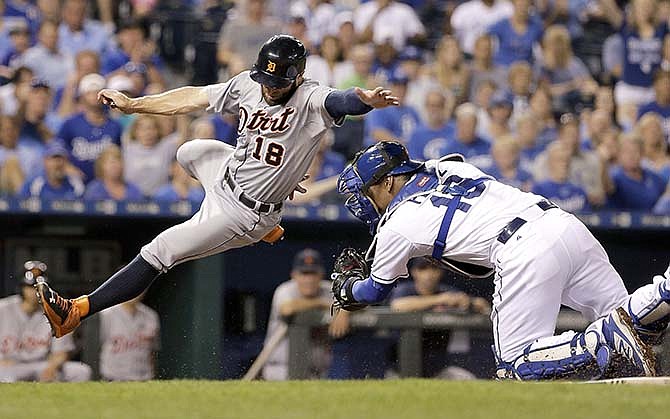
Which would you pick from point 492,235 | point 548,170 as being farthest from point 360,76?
point 492,235

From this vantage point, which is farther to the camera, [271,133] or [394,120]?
[394,120]

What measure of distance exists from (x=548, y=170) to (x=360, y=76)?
6.64ft

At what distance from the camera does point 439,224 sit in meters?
6.09

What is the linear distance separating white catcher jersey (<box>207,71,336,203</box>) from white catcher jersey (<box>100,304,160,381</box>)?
8.56 feet

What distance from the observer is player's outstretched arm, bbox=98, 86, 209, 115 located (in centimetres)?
679

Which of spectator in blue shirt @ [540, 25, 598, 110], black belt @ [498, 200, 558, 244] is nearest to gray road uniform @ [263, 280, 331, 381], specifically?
black belt @ [498, 200, 558, 244]

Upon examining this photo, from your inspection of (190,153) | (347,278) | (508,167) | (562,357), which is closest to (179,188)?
(190,153)

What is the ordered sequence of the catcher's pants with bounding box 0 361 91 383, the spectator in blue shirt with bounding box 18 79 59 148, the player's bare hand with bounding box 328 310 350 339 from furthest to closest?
the spectator in blue shirt with bounding box 18 79 59 148, the player's bare hand with bounding box 328 310 350 339, the catcher's pants with bounding box 0 361 91 383

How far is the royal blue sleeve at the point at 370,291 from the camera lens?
6.19m

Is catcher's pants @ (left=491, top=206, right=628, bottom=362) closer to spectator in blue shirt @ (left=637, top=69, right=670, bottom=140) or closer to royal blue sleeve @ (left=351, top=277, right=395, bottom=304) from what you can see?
royal blue sleeve @ (left=351, top=277, right=395, bottom=304)

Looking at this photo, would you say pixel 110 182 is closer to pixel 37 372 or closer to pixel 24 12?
pixel 37 372

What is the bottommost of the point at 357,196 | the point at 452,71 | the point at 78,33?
the point at 357,196

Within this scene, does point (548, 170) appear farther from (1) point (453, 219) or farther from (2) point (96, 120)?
(1) point (453, 219)

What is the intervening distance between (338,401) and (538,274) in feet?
4.56
